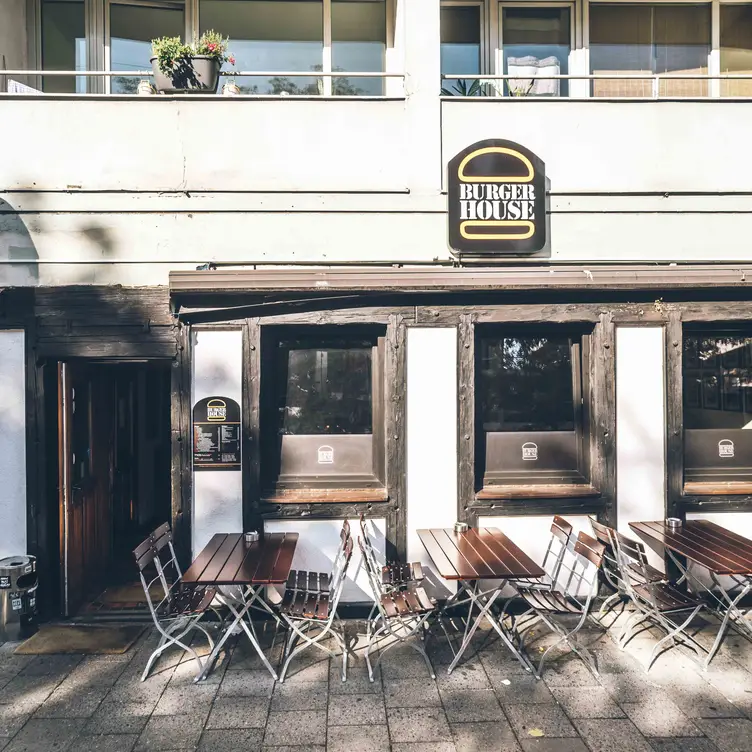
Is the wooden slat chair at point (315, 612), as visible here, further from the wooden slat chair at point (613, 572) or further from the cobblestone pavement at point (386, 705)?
the wooden slat chair at point (613, 572)

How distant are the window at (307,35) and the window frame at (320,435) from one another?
271 centimetres

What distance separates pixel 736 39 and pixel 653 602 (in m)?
6.29

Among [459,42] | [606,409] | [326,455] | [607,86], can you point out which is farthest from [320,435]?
[607,86]

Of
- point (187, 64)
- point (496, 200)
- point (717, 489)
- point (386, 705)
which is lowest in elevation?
point (386, 705)

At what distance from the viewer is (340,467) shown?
222 inches

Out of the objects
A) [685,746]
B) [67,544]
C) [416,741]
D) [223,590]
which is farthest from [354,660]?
[67,544]

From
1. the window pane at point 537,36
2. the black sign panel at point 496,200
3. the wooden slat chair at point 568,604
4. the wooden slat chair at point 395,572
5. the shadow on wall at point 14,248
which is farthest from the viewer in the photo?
the window pane at point 537,36

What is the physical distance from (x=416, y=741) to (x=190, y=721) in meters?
1.54

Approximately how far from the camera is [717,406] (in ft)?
19.4

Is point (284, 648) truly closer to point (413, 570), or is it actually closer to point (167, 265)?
point (413, 570)

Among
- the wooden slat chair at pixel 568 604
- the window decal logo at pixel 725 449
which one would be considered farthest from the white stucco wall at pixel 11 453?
the window decal logo at pixel 725 449

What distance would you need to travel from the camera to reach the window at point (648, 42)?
21.0 feet

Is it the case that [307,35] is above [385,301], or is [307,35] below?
above

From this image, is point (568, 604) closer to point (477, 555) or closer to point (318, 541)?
point (477, 555)
